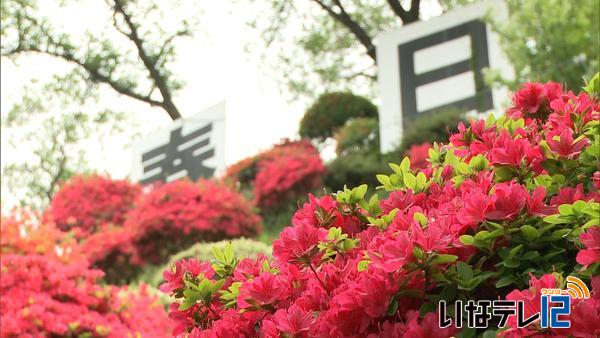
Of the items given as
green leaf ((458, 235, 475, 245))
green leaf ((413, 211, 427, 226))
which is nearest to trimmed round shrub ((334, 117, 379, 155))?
green leaf ((413, 211, 427, 226))

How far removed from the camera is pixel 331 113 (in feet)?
57.2

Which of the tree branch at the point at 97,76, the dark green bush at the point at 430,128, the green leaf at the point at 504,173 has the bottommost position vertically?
the green leaf at the point at 504,173

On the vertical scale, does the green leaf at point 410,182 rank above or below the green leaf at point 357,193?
above

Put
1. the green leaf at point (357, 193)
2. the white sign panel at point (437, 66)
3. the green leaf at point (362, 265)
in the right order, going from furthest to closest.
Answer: the white sign panel at point (437, 66) < the green leaf at point (357, 193) < the green leaf at point (362, 265)

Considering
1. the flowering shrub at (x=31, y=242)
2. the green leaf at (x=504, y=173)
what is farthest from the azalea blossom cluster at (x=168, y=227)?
the green leaf at (x=504, y=173)

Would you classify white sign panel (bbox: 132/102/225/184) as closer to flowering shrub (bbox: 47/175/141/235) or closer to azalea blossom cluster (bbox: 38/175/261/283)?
flowering shrub (bbox: 47/175/141/235)

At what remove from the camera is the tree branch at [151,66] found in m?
20.4

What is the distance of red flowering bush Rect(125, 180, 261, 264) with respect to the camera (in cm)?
1009

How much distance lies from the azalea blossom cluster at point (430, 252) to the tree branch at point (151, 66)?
19.2 meters

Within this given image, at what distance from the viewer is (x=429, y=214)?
1.86 metres

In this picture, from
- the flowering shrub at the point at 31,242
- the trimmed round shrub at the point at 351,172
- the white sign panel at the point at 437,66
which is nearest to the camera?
the flowering shrub at the point at 31,242

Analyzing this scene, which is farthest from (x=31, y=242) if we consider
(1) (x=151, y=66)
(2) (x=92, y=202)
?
(1) (x=151, y=66)

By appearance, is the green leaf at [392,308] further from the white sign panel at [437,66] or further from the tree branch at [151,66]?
the tree branch at [151,66]

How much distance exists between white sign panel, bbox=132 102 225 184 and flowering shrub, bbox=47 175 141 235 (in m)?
2.46
